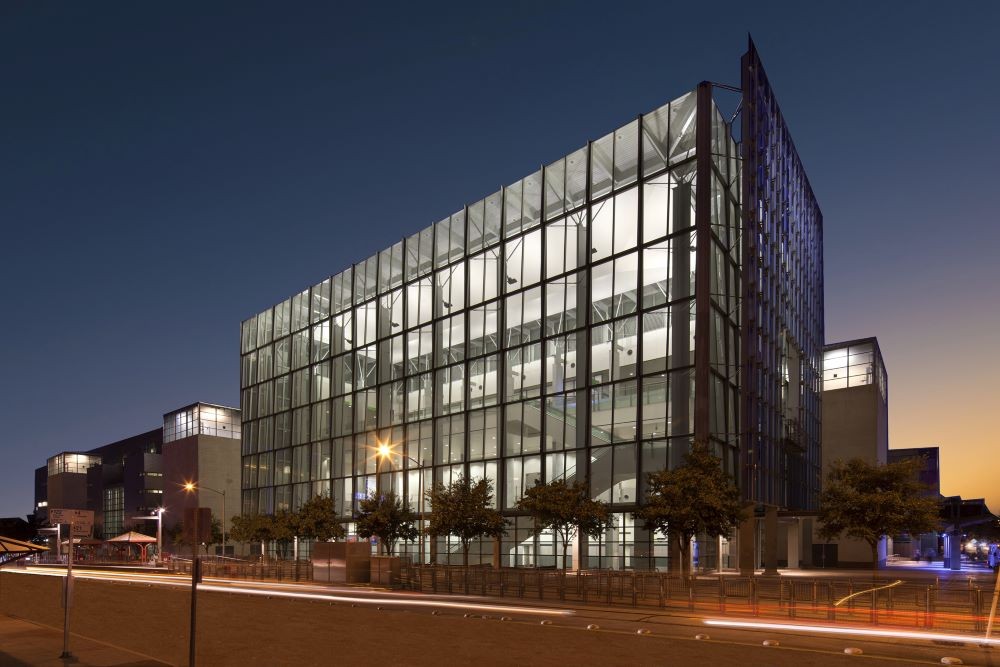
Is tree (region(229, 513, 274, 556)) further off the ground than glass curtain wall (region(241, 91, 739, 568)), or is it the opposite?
glass curtain wall (region(241, 91, 739, 568))

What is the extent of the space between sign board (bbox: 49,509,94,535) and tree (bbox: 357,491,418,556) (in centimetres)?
4003

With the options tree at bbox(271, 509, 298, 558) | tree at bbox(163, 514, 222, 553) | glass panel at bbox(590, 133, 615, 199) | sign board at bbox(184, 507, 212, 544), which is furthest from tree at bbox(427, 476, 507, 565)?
tree at bbox(163, 514, 222, 553)

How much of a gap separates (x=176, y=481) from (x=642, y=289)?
310ft

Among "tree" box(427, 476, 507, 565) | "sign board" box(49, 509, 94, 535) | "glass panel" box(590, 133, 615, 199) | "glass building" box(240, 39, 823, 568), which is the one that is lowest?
"tree" box(427, 476, 507, 565)

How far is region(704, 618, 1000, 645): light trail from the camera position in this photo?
22.1m

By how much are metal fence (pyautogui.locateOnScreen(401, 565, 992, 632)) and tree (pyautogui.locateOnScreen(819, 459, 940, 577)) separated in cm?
588

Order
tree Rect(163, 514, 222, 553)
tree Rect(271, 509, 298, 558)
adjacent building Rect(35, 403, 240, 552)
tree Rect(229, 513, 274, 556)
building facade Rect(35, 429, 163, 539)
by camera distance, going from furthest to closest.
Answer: building facade Rect(35, 429, 163, 539) → adjacent building Rect(35, 403, 240, 552) → tree Rect(163, 514, 222, 553) → tree Rect(229, 513, 274, 556) → tree Rect(271, 509, 298, 558)

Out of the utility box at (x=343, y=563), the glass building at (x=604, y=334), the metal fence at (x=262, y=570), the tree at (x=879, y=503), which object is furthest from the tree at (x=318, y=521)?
the tree at (x=879, y=503)

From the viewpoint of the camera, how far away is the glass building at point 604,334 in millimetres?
50219

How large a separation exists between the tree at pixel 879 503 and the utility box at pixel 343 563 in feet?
79.2

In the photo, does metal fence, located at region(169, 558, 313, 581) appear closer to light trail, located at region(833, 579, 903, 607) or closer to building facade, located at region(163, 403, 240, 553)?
light trail, located at region(833, 579, 903, 607)

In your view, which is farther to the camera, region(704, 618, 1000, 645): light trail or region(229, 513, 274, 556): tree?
region(229, 513, 274, 556): tree

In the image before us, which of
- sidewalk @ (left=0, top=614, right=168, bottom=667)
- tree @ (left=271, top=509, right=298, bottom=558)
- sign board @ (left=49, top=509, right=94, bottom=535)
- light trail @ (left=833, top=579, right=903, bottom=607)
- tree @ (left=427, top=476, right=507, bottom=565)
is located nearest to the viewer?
sidewalk @ (left=0, top=614, right=168, bottom=667)

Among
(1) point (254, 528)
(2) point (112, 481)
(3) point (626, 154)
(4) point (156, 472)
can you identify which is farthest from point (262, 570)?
(2) point (112, 481)
